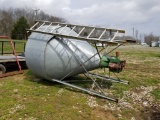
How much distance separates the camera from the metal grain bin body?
8094 mm

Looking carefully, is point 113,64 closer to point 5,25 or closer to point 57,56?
point 57,56

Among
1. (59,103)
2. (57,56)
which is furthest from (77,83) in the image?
(59,103)

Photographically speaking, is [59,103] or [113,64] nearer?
[59,103]

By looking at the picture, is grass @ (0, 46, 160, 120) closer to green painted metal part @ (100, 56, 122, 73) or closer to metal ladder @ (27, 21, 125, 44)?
green painted metal part @ (100, 56, 122, 73)

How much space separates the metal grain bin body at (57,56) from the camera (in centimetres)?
809

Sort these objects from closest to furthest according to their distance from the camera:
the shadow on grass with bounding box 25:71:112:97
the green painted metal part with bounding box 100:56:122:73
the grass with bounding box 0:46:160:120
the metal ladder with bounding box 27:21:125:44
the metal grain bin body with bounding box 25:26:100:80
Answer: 1. the grass with bounding box 0:46:160:120
2. the metal ladder with bounding box 27:21:125:44
3. the green painted metal part with bounding box 100:56:122:73
4. the metal grain bin body with bounding box 25:26:100:80
5. the shadow on grass with bounding box 25:71:112:97

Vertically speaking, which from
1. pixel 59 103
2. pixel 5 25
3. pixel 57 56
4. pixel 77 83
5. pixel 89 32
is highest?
pixel 5 25

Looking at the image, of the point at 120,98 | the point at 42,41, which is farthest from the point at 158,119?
the point at 42,41

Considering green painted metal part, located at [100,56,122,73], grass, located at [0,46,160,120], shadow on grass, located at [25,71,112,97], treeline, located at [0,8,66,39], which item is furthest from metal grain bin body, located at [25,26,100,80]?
treeline, located at [0,8,66,39]

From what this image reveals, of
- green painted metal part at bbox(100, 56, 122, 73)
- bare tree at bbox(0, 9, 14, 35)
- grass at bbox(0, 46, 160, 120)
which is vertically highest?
bare tree at bbox(0, 9, 14, 35)

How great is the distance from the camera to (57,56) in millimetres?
8070

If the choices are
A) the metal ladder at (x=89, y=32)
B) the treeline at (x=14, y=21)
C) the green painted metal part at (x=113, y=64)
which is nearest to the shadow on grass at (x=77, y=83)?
the green painted metal part at (x=113, y=64)

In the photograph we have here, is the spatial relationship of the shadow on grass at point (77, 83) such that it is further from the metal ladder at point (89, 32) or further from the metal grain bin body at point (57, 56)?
the metal ladder at point (89, 32)

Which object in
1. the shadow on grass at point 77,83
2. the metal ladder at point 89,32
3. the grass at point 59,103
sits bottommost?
the grass at point 59,103
